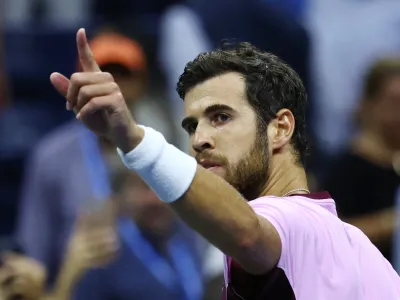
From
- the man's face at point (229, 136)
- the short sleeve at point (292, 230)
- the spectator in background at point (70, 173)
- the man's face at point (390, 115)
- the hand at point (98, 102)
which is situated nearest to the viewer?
the hand at point (98, 102)

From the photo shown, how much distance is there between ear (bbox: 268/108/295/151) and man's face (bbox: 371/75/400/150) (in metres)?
2.41

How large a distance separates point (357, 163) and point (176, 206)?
2.82 m

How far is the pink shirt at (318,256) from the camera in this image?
2652 millimetres

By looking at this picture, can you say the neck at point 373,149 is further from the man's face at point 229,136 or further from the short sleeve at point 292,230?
the short sleeve at point 292,230

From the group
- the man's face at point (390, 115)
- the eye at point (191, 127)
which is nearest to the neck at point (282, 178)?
the eye at point (191, 127)

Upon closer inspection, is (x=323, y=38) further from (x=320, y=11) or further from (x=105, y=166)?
(x=105, y=166)

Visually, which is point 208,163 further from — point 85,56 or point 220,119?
point 85,56

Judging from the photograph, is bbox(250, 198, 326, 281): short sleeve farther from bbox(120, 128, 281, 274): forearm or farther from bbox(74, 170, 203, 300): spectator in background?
bbox(74, 170, 203, 300): spectator in background

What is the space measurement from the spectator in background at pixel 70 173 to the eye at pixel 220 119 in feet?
8.43

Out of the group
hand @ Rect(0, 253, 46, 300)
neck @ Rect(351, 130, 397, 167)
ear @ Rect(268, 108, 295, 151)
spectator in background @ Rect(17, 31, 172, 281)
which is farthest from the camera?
spectator in background @ Rect(17, 31, 172, 281)

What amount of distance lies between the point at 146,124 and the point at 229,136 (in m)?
2.96

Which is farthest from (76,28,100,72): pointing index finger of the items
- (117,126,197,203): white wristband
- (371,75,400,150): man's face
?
(371,75,400,150): man's face

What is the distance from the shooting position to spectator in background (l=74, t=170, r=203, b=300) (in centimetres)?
484

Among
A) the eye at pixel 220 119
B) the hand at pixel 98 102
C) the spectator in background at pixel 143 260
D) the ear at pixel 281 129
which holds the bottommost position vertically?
the spectator in background at pixel 143 260
